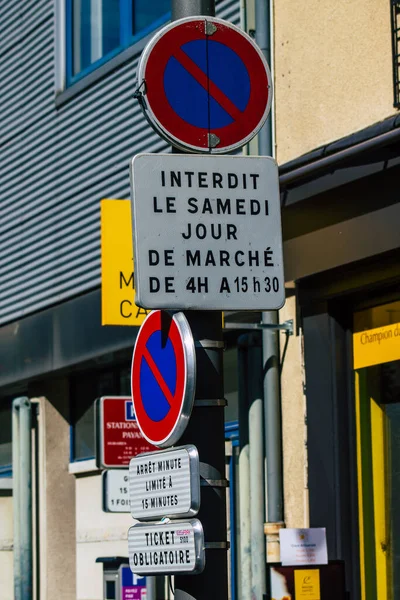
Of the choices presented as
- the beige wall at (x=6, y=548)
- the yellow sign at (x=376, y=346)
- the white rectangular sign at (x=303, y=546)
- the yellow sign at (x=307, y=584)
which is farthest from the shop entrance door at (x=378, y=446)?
the beige wall at (x=6, y=548)

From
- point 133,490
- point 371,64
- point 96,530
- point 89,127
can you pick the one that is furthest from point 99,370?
point 133,490

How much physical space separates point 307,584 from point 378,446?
41.6 inches

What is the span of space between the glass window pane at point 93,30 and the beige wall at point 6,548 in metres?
4.50

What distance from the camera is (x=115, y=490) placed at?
8680 mm

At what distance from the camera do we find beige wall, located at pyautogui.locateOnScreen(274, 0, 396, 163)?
8.09 meters

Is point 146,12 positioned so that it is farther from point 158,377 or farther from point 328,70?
point 158,377

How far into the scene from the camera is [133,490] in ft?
15.8

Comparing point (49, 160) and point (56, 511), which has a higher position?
point (49, 160)

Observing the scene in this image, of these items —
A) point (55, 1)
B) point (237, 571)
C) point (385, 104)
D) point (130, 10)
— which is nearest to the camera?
point (385, 104)

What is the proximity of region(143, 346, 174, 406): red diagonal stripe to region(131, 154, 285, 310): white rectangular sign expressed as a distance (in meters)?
0.29

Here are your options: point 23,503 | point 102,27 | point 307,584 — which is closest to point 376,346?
point 307,584

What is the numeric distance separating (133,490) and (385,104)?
3886mm

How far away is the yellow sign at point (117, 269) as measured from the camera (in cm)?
937

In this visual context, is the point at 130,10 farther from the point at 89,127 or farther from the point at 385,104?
the point at 385,104
